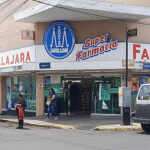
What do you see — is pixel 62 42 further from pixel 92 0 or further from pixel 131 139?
pixel 131 139

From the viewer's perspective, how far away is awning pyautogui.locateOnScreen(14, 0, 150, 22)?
1847cm

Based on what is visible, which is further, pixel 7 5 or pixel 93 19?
pixel 7 5

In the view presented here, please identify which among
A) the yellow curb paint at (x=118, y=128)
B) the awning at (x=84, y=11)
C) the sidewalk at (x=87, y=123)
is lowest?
the sidewalk at (x=87, y=123)

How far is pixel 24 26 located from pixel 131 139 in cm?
1380

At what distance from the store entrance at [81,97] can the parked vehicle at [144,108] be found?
26.7ft

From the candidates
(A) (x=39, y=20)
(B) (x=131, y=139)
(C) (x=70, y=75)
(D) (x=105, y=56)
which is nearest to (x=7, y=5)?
(A) (x=39, y=20)

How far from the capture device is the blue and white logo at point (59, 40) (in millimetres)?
21109

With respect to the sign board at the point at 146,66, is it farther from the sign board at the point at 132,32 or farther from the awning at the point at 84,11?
the sign board at the point at 132,32

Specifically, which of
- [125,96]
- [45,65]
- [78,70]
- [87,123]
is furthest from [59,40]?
[125,96]

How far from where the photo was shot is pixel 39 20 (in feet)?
70.2

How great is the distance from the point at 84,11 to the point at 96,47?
7.82ft

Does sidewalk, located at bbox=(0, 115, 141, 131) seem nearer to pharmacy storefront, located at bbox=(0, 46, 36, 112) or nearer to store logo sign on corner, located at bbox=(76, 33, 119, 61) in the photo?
pharmacy storefront, located at bbox=(0, 46, 36, 112)

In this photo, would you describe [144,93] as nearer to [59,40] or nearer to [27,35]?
[59,40]

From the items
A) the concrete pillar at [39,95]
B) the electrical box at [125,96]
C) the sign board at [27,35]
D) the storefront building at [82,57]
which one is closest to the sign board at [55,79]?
the storefront building at [82,57]
